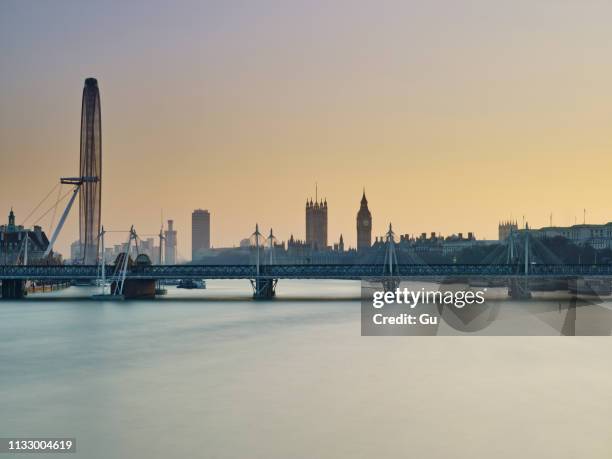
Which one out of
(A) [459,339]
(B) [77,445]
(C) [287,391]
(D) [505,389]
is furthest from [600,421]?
(A) [459,339]

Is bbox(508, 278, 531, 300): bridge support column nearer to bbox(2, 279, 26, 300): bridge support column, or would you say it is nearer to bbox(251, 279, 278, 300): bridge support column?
bbox(251, 279, 278, 300): bridge support column

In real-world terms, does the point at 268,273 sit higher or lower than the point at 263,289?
higher

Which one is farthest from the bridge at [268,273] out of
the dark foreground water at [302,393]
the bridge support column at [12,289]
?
the dark foreground water at [302,393]

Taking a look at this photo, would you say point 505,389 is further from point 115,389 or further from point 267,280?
point 267,280

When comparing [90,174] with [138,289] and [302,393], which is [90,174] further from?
[302,393]

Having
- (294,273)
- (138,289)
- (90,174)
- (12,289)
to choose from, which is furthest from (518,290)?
(90,174)

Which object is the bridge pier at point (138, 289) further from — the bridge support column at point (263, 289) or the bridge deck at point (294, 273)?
the bridge support column at point (263, 289)

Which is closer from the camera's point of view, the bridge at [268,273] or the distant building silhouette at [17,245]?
the bridge at [268,273]

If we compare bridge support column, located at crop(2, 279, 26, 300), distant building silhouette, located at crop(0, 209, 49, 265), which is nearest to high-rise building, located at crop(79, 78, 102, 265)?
distant building silhouette, located at crop(0, 209, 49, 265)
